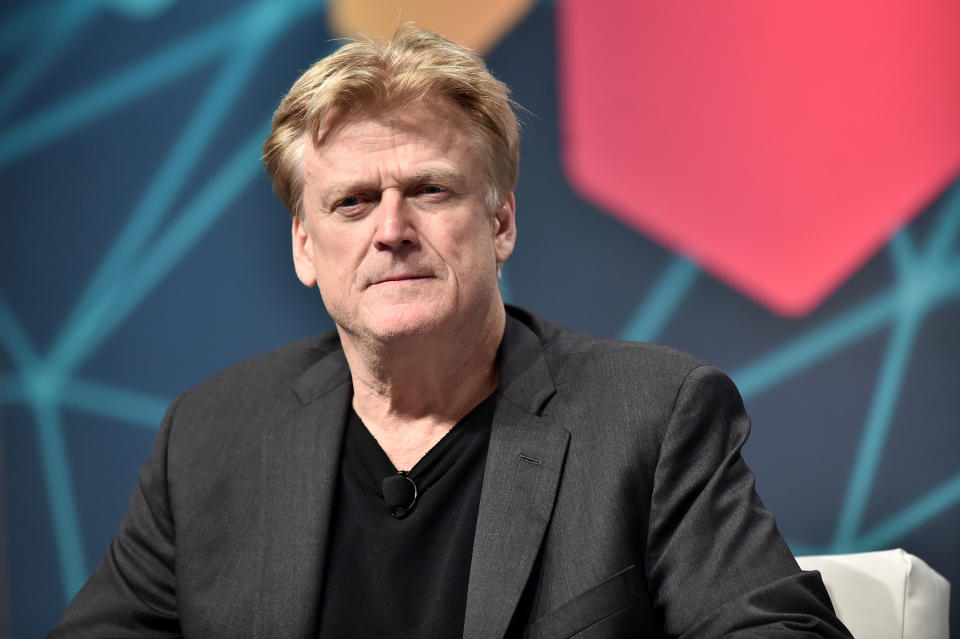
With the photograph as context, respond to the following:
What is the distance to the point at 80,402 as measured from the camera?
2.79 metres

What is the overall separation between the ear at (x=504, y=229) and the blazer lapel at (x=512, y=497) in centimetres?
23

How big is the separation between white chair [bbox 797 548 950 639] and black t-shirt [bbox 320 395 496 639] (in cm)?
59

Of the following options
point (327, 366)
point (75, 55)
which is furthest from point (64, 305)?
point (327, 366)

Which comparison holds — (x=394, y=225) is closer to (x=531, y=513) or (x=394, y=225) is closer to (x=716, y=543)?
(x=531, y=513)

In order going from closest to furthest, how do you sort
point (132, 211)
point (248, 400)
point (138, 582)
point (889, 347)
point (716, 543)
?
point (716, 543) → point (138, 582) → point (248, 400) → point (889, 347) → point (132, 211)

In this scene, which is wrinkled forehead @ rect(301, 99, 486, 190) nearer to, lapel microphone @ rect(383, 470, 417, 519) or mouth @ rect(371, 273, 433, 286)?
mouth @ rect(371, 273, 433, 286)

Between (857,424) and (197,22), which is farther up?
(197,22)

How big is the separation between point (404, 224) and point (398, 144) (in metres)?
0.14

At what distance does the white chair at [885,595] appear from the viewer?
163cm

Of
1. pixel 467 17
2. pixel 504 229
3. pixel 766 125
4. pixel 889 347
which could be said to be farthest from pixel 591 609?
pixel 467 17

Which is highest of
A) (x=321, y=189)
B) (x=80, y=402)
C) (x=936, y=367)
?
(x=321, y=189)

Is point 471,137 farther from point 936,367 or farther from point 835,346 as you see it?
point 936,367

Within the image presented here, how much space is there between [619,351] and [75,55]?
1927 millimetres

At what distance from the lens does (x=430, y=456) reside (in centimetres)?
171
